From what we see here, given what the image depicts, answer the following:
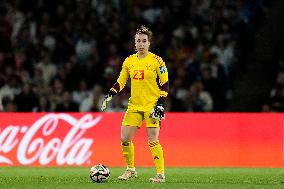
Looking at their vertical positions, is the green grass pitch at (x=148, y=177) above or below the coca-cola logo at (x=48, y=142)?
below

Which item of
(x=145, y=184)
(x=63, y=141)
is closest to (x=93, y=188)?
(x=145, y=184)

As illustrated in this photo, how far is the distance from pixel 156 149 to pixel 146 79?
109 centimetres

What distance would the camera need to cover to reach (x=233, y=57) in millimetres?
21156

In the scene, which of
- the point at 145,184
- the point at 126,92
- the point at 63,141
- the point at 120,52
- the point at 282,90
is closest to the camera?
the point at 145,184

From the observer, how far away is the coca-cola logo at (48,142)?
57.4 ft

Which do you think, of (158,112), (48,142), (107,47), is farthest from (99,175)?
(107,47)

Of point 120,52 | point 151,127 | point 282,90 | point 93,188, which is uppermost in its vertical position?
point 120,52

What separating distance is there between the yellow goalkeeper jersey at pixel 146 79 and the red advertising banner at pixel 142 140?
4.69 meters

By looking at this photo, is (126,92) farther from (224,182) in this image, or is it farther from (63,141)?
(224,182)

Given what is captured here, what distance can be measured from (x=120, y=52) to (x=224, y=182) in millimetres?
9509

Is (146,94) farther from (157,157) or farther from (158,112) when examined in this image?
(157,157)

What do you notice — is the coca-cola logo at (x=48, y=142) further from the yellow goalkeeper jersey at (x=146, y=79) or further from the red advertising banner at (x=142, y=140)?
the yellow goalkeeper jersey at (x=146, y=79)

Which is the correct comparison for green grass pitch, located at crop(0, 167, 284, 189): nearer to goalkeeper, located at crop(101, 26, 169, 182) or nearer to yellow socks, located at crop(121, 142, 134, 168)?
yellow socks, located at crop(121, 142, 134, 168)

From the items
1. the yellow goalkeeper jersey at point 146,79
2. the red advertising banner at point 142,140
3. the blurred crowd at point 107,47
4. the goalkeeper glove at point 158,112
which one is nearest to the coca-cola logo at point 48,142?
the red advertising banner at point 142,140
